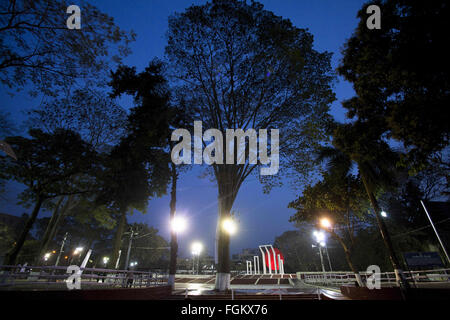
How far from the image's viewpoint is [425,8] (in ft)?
20.5

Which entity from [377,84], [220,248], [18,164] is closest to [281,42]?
[377,84]

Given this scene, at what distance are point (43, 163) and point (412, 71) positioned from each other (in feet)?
66.1

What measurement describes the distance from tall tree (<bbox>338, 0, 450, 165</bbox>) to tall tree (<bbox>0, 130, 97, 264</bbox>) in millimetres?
17723

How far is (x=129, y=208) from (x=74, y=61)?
20745mm

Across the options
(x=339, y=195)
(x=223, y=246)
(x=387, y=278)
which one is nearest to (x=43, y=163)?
(x=223, y=246)

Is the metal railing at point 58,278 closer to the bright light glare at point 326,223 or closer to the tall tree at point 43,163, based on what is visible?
the tall tree at point 43,163

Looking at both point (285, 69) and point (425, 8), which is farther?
point (285, 69)

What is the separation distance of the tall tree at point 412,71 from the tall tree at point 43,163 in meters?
17.7

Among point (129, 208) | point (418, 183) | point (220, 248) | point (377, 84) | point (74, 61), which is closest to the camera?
point (74, 61)

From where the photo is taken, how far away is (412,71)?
642 centimetres

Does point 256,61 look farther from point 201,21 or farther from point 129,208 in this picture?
point 129,208

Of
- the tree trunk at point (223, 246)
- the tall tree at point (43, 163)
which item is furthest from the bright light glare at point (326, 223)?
the tall tree at point (43, 163)

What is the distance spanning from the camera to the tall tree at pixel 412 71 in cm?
609

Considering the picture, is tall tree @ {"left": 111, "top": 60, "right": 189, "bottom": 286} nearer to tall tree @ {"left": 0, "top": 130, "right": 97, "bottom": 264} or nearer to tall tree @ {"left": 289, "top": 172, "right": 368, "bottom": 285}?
tall tree @ {"left": 0, "top": 130, "right": 97, "bottom": 264}
